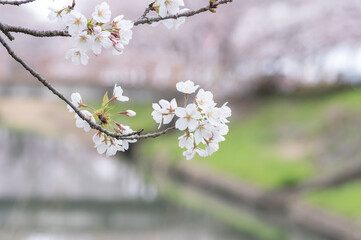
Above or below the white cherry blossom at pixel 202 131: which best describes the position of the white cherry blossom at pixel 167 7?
above

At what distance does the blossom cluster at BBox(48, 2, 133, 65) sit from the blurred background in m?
5.31

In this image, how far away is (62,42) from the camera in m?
23.1

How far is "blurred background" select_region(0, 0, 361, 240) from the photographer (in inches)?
306

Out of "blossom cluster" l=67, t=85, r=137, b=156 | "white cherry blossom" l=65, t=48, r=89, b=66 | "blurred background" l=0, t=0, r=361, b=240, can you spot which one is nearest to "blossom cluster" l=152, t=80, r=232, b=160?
"blossom cluster" l=67, t=85, r=137, b=156

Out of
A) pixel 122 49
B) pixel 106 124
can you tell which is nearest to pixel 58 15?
pixel 122 49

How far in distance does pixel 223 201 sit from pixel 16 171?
4847 millimetres

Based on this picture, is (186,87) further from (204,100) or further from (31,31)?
(31,31)

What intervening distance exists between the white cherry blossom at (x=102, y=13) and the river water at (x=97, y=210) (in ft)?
18.4

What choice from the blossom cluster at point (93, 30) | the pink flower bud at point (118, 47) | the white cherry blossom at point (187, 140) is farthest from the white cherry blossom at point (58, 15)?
the white cherry blossom at point (187, 140)

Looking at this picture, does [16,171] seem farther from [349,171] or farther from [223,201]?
[349,171]

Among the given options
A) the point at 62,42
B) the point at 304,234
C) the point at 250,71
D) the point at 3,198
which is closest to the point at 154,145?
the point at 250,71

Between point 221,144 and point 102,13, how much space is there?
10949 mm

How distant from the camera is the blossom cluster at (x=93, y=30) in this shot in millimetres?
1257

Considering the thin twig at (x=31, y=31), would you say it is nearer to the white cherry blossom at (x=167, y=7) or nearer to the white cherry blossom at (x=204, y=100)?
the white cherry blossom at (x=167, y=7)
